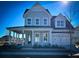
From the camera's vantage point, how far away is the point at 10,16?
Answer: 41.0 feet

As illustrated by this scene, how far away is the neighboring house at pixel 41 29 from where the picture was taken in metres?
12.5

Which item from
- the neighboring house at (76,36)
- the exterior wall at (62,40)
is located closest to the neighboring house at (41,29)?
the exterior wall at (62,40)

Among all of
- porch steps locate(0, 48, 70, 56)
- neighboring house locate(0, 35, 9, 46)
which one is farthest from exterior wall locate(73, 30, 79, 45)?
neighboring house locate(0, 35, 9, 46)

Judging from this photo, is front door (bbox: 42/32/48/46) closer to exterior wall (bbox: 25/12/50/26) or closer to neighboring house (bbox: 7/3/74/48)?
neighboring house (bbox: 7/3/74/48)

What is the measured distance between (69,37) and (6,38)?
1.45m

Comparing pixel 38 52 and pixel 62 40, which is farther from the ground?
pixel 62 40

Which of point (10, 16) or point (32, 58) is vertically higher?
point (10, 16)

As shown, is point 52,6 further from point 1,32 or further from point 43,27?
point 1,32

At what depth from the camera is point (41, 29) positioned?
492 inches

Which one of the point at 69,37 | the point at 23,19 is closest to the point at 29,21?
the point at 23,19

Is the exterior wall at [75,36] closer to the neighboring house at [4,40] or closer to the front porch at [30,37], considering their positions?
the front porch at [30,37]

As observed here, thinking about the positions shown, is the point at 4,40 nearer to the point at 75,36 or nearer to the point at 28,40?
the point at 28,40

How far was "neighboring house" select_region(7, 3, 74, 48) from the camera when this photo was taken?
12.5 meters

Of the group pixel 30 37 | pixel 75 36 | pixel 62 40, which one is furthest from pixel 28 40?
pixel 75 36
